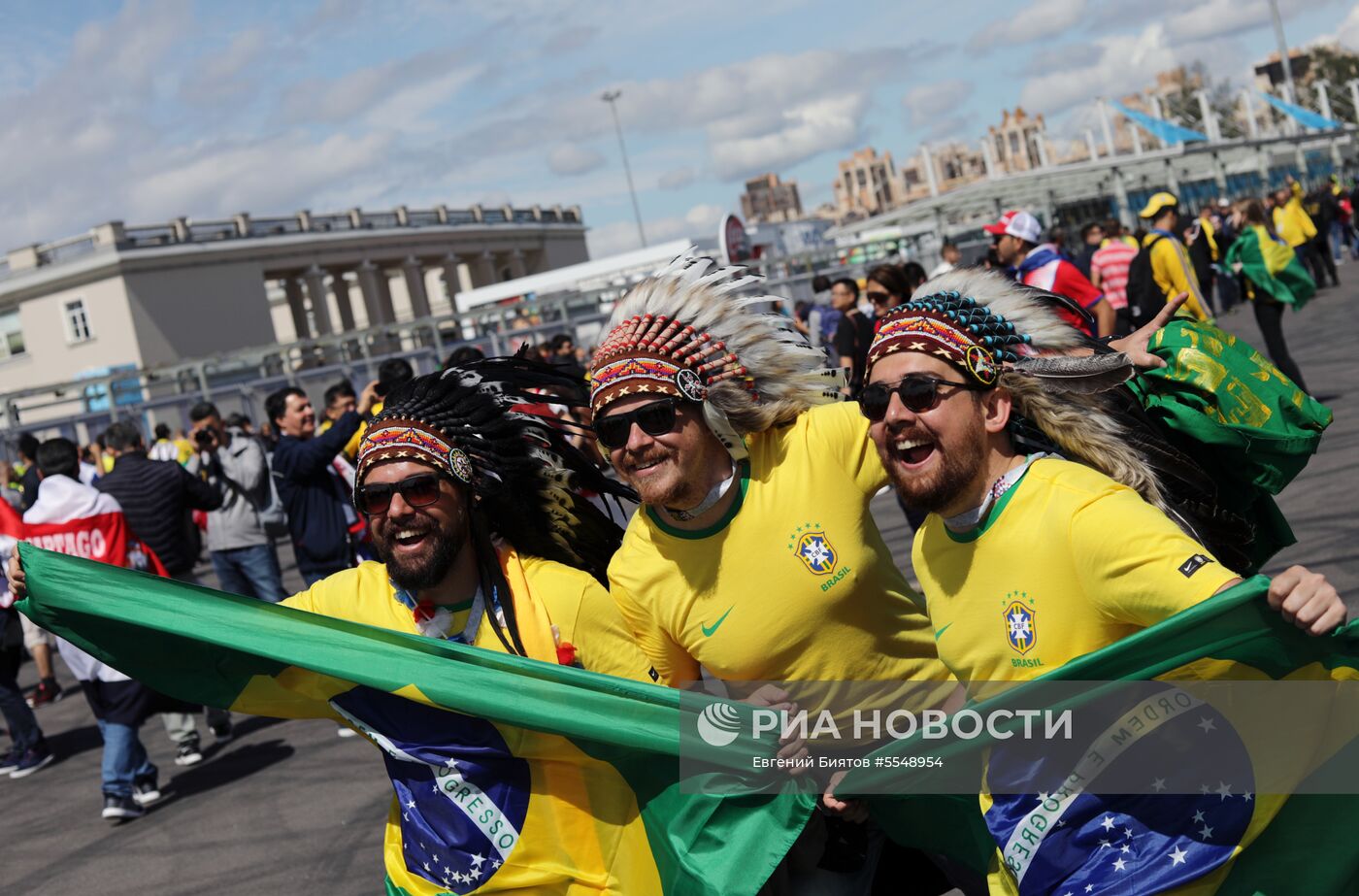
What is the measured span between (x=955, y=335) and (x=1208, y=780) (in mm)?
1018

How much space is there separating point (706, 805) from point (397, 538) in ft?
3.30

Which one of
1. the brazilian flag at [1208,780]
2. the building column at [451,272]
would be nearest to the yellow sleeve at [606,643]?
the brazilian flag at [1208,780]

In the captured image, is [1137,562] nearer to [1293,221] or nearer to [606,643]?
[606,643]

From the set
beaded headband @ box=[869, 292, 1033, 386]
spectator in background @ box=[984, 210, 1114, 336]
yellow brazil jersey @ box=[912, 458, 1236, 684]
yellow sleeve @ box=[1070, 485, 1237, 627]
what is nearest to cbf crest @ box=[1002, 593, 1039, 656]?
yellow brazil jersey @ box=[912, 458, 1236, 684]

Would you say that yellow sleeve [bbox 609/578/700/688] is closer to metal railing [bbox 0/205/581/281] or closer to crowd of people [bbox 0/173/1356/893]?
crowd of people [bbox 0/173/1356/893]

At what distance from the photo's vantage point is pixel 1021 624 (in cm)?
275

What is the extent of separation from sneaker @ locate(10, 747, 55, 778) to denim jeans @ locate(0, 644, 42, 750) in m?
0.07

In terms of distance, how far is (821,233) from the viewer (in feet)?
118

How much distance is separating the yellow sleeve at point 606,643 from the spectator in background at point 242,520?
19.7 feet

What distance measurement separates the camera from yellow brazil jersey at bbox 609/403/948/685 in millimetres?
3240

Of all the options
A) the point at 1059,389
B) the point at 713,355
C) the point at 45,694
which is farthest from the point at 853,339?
the point at 1059,389

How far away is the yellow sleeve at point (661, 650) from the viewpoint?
11.0ft

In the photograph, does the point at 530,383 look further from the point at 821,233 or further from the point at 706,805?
the point at 821,233

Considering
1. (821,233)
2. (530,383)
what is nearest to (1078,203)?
(821,233)
